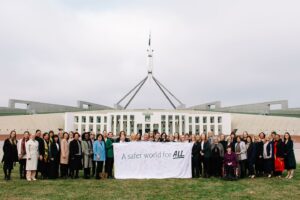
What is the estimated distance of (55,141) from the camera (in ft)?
42.6

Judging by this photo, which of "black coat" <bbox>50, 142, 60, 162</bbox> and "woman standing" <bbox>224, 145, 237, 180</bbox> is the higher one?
"black coat" <bbox>50, 142, 60, 162</bbox>

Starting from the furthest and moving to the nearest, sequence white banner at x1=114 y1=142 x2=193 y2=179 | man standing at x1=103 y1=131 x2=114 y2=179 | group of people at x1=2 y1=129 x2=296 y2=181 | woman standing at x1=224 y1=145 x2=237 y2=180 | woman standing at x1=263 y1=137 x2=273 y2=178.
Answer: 1. woman standing at x1=263 y1=137 x2=273 y2=178
2. man standing at x1=103 y1=131 x2=114 y2=179
3. white banner at x1=114 y1=142 x2=193 y2=179
4. woman standing at x1=224 y1=145 x2=237 y2=180
5. group of people at x1=2 y1=129 x2=296 y2=181

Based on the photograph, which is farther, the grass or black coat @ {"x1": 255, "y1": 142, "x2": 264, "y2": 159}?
black coat @ {"x1": 255, "y1": 142, "x2": 264, "y2": 159}

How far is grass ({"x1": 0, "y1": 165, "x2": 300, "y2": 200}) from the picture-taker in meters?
9.18

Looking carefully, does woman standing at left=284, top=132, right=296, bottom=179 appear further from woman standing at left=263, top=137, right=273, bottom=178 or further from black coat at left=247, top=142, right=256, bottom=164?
black coat at left=247, top=142, right=256, bottom=164

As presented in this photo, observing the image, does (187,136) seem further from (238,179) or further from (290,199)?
(290,199)

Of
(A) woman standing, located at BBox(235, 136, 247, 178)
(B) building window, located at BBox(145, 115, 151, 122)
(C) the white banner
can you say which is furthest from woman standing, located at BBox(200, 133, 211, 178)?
(B) building window, located at BBox(145, 115, 151, 122)

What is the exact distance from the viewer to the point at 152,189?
1030 centimetres

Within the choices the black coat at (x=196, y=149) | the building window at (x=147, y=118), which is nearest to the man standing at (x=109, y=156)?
the black coat at (x=196, y=149)

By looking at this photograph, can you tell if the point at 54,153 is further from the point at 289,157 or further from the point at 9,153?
the point at 289,157

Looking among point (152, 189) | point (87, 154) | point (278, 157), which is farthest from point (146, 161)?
point (278, 157)

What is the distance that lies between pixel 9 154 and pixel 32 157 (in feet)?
2.51

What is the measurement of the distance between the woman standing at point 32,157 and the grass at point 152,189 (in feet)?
1.43

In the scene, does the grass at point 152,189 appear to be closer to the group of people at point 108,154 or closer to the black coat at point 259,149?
the group of people at point 108,154
